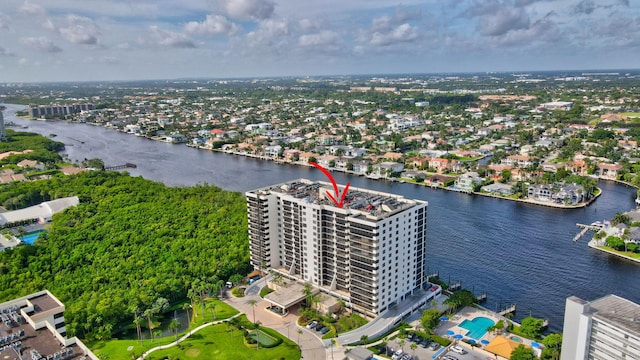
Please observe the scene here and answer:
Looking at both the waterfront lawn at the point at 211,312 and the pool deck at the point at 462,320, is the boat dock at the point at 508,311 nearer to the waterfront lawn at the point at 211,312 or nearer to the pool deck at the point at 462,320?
the pool deck at the point at 462,320

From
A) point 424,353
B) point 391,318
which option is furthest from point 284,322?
point 424,353

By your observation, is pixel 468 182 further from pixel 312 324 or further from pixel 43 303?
pixel 43 303

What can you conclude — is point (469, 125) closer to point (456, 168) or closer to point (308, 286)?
point (456, 168)

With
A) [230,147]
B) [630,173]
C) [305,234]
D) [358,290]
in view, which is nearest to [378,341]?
[358,290]

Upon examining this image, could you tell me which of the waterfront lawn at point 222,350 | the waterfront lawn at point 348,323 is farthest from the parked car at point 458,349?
the waterfront lawn at point 222,350

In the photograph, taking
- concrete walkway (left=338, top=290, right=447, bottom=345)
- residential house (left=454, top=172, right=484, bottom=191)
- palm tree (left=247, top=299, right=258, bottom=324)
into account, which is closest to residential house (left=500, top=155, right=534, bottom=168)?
residential house (left=454, top=172, right=484, bottom=191)
